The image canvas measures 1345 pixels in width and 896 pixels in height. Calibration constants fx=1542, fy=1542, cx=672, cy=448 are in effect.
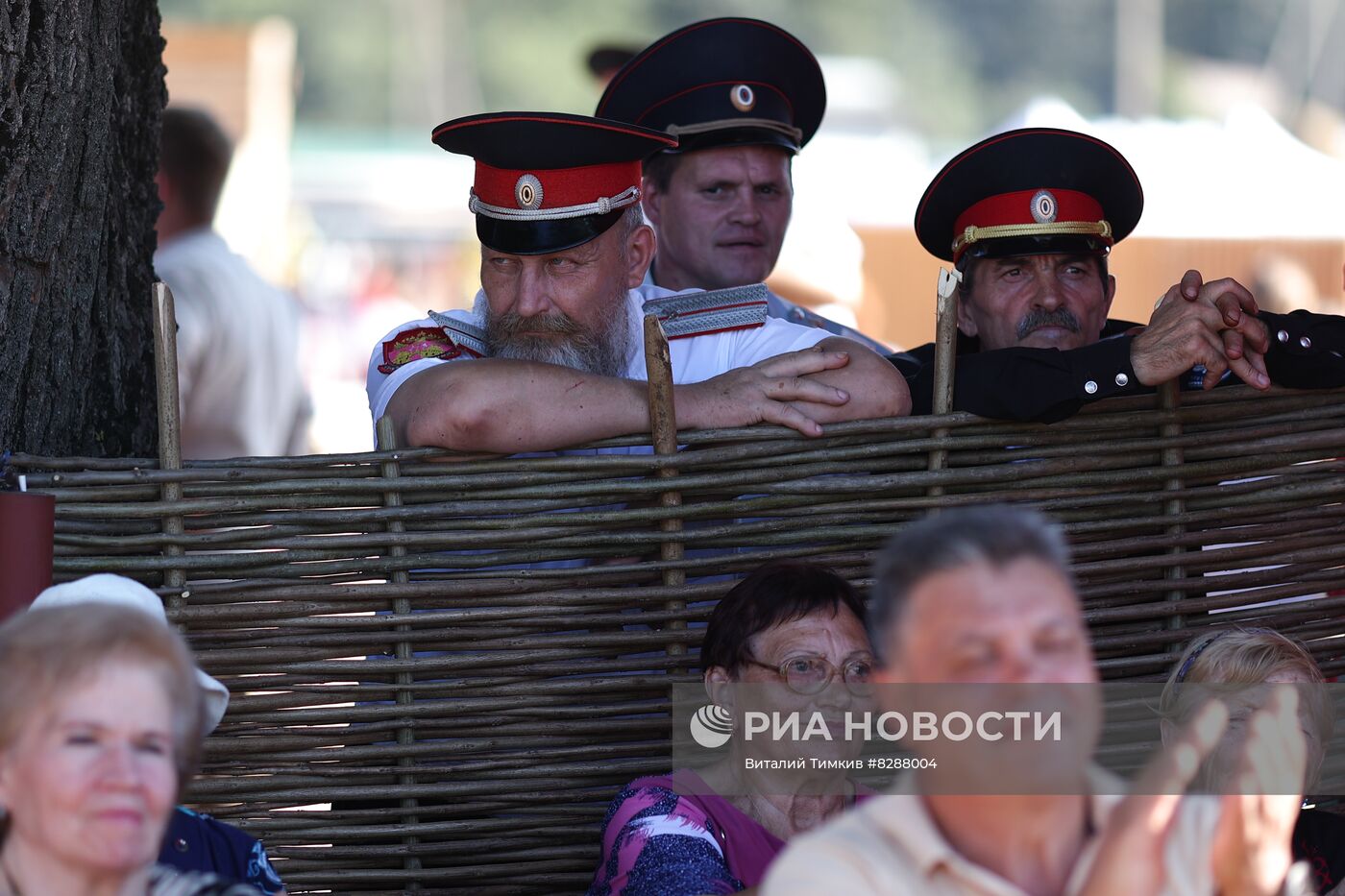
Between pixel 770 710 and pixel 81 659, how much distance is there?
1163mm

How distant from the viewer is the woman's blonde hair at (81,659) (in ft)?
5.87

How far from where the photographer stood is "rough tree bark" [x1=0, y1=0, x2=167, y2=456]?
2.83 metres

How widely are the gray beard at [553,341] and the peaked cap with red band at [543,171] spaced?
0.14 m

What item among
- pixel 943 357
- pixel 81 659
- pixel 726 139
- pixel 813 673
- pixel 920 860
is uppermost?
pixel 726 139

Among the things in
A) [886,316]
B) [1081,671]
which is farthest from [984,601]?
[886,316]

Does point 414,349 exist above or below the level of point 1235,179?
below

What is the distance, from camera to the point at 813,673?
2561 mm

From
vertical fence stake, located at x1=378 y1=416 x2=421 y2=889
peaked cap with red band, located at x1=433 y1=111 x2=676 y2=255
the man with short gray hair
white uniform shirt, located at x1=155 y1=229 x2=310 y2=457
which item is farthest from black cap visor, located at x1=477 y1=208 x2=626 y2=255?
white uniform shirt, located at x1=155 y1=229 x2=310 y2=457

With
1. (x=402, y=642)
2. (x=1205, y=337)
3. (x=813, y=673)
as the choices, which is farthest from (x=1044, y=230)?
(x=402, y=642)

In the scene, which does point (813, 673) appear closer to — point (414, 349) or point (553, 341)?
point (553, 341)

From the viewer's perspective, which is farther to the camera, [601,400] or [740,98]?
[740,98]

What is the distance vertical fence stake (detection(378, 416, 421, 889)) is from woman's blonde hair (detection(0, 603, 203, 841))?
2.71 ft

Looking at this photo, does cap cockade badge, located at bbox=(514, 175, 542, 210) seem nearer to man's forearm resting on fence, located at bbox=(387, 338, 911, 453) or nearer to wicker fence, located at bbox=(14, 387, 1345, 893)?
man's forearm resting on fence, located at bbox=(387, 338, 911, 453)

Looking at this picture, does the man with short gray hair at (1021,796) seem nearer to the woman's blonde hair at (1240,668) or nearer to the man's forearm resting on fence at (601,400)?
the woman's blonde hair at (1240,668)
